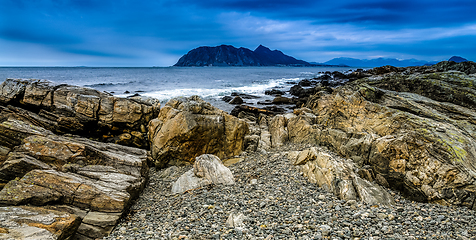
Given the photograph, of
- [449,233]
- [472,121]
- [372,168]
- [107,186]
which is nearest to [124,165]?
[107,186]

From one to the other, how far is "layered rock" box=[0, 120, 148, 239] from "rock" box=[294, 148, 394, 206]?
8.02 m

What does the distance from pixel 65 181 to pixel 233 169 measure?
793 centimetres

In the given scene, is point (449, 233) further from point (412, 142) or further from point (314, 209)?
point (412, 142)

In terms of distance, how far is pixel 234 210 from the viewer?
28.2 ft

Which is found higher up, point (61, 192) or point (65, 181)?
point (65, 181)

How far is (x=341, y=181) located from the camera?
370 inches

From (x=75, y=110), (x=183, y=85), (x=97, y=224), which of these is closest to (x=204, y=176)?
(x=97, y=224)

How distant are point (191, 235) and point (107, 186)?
4465 millimetres

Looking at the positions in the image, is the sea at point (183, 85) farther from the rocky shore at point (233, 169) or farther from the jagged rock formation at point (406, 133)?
the rocky shore at point (233, 169)

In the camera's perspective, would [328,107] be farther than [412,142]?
Yes

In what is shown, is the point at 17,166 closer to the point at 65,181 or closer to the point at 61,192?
the point at 65,181

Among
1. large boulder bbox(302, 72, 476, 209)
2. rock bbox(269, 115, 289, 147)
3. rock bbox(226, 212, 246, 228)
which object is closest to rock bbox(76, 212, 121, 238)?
rock bbox(226, 212, 246, 228)

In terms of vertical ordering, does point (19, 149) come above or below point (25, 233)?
above

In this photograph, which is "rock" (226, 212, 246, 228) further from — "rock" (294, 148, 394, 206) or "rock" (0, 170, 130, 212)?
"rock" (0, 170, 130, 212)
